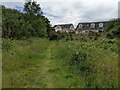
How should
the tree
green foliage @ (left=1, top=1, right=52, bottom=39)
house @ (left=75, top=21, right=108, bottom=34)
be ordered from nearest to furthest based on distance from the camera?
green foliage @ (left=1, top=1, right=52, bottom=39) < the tree < house @ (left=75, top=21, right=108, bottom=34)

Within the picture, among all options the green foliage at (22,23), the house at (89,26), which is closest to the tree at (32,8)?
the green foliage at (22,23)

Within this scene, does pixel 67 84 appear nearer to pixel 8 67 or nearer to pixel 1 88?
pixel 1 88

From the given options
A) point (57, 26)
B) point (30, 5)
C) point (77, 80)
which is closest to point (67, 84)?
point (77, 80)

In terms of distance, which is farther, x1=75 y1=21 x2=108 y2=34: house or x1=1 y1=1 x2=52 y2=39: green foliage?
x1=75 y1=21 x2=108 y2=34: house

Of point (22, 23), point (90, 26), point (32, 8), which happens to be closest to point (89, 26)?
point (90, 26)

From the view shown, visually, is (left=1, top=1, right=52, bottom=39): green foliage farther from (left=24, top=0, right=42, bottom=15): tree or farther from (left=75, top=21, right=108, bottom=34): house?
(left=75, top=21, right=108, bottom=34): house

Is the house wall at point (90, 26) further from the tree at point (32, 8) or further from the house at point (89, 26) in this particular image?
the tree at point (32, 8)

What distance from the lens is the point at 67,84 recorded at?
9047 mm

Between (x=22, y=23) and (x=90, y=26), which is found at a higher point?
(x=90, y=26)

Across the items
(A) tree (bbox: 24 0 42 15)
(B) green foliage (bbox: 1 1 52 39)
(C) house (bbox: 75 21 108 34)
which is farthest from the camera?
(C) house (bbox: 75 21 108 34)

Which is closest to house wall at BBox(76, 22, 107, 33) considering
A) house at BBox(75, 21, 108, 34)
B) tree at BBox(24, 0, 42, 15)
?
house at BBox(75, 21, 108, 34)

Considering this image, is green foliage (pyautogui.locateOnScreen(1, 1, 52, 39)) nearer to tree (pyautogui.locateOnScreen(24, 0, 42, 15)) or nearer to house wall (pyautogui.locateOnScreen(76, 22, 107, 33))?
tree (pyautogui.locateOnScreen(24, 0, 42, 15))

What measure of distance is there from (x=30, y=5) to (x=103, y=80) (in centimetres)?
4117

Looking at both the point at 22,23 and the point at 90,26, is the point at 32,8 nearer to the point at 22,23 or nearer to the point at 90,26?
the point at 22,23
